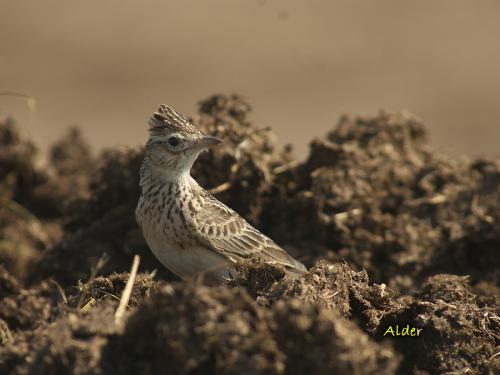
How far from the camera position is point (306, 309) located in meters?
4.73

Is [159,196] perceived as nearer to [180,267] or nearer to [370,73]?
[180,267]

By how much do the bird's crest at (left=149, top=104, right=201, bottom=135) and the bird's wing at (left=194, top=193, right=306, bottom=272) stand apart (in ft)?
2.27

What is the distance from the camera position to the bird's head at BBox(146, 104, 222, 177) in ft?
24.4

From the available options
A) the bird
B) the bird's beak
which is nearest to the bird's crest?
the bird

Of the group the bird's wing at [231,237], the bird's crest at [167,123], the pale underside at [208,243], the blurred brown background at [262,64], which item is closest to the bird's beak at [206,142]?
the bird's crest at [167,123]

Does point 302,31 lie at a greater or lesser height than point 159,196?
greater

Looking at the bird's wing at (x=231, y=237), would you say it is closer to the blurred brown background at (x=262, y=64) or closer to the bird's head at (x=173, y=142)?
the bird's head at (x=173, y=142)

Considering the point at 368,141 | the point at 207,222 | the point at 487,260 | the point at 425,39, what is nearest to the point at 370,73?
the point at 425,39

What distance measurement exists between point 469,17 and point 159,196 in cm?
1767

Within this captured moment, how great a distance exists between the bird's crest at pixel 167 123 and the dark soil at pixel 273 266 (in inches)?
48.8

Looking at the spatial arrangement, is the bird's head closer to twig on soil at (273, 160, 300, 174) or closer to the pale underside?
the pale underside

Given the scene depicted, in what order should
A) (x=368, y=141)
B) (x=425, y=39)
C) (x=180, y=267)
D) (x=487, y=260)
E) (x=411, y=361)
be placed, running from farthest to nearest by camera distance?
1. (x=425, y=39)
2. (x=368, y=141)
3. (x=487, y=260)
4. (x=180, y=267)
5. (x=411, y=361)

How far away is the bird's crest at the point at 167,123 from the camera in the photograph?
7488mm

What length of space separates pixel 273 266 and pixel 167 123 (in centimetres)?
198
